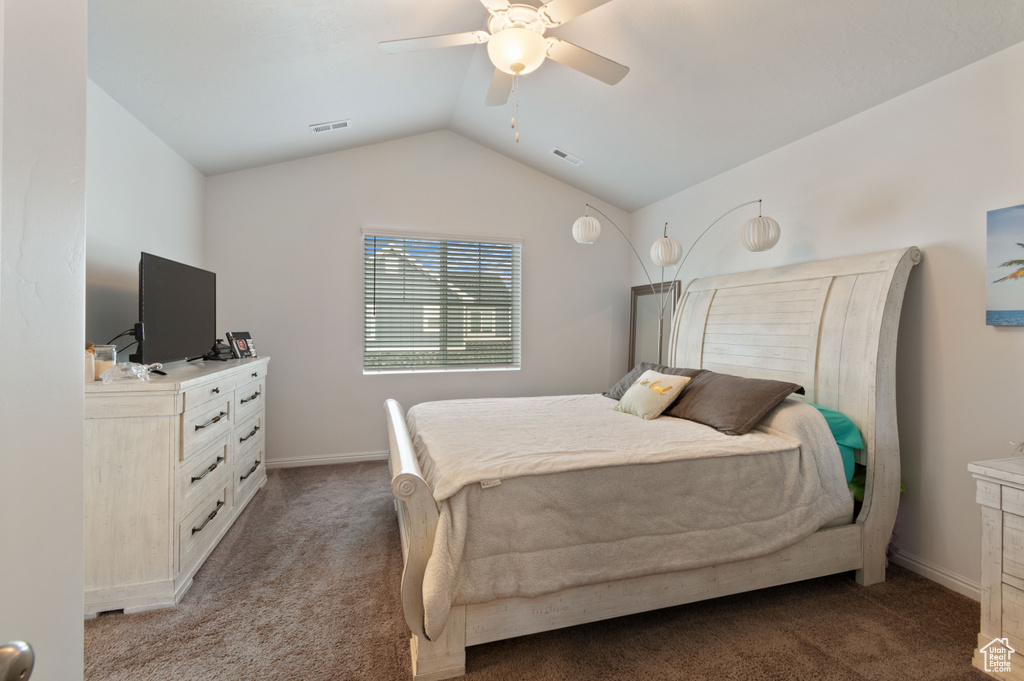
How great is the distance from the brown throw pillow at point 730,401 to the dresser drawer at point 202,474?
253 cm

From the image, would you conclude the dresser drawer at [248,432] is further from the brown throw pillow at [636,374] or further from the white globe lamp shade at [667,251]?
the white globe lamp shade at [667,251]

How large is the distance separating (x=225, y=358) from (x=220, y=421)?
2.66ft

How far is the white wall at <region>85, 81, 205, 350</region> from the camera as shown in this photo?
2461 mm

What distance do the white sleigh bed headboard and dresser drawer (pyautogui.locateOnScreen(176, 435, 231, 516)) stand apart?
10.4 feet

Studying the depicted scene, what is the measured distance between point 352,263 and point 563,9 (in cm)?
293

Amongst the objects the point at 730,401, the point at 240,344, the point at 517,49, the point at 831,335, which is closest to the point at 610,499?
the point at 730,401

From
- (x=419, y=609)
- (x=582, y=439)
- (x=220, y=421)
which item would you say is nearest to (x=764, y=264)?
(x=582, y=439)

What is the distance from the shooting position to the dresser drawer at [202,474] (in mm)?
2160

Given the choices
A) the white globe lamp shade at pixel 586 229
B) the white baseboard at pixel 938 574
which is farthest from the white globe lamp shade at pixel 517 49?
the white baseboard at pixel 938 574

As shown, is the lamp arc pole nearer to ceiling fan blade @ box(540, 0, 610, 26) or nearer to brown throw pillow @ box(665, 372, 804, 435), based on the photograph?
brown throw pillow @ box(665, 372, 804, 435)

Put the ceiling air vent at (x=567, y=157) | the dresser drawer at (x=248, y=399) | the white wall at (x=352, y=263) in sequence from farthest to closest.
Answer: the ceiling air vent at (x=567, y=157)
the white wall at (x=352, y=263)
the dresser drawer at (x=248, y=399)

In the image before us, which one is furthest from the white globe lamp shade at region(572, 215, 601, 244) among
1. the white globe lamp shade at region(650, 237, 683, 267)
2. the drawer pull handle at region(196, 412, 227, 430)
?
the drawer pull handle at region(196, 412, 227, 430)

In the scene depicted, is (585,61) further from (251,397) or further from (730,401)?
(251,397)

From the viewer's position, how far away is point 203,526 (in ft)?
7.88
